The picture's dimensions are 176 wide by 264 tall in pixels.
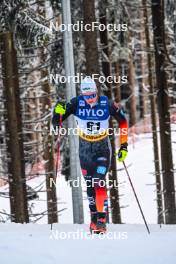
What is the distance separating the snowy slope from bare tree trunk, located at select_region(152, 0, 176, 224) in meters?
6.22

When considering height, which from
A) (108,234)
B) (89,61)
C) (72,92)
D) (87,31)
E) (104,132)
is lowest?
(108,234)

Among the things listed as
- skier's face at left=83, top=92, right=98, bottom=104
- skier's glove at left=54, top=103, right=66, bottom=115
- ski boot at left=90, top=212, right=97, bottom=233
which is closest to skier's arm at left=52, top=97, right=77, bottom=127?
skier's glove at left=54, top=103, right=66, bottom=115

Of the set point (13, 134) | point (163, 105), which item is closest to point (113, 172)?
point (163, 105)

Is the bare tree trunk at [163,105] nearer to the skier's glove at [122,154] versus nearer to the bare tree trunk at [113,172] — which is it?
the bare tree trunk at [113,172]

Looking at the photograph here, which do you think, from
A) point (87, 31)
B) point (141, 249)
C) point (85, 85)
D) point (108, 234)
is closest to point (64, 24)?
point (87, 31)

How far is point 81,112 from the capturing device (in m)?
7.72

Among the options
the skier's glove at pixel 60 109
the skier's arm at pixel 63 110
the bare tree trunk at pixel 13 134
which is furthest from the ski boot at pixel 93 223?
the bare tree trunk at pixel 13 134

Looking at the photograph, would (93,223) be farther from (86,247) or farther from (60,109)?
(60,109)

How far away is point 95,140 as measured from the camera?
7.64m

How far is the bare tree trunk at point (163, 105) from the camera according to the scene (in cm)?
A: 1307

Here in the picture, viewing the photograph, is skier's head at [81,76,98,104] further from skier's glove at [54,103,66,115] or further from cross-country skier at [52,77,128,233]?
skier's glove at [54,103,66,115]

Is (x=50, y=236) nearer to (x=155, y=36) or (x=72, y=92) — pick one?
(x=72, y=92)

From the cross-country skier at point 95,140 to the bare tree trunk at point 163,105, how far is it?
567 centimetres

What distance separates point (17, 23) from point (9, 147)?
349 cm
